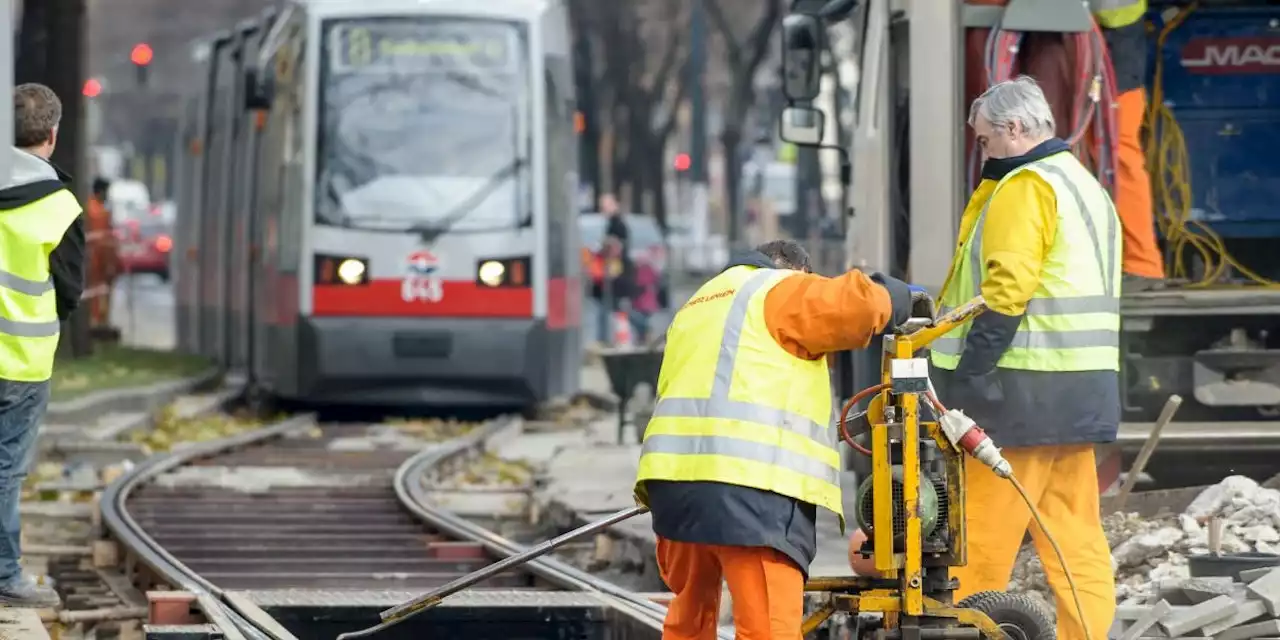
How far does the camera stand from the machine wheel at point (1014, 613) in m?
6.88

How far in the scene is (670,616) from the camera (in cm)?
646

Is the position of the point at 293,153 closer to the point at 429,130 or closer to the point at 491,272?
the point at 429,130

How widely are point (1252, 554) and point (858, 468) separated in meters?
3.29

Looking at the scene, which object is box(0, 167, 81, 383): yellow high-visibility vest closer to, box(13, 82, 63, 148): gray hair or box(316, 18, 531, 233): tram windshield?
box(13, 82, 63, 148): gray hair

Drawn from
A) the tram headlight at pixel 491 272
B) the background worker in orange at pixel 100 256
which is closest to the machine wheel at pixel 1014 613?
the tram headlight at pixel 491 272

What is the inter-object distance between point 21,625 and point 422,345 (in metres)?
10.3

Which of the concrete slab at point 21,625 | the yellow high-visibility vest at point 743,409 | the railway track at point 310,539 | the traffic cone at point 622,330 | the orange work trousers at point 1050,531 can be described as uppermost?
the yellow high-visibility vest at point 743,409

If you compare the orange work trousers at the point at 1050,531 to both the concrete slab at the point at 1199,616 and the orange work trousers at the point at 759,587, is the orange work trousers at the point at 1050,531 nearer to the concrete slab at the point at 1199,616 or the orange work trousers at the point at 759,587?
the concrete slab at the point at 1199,616

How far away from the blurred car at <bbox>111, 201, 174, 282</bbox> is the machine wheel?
4236cm

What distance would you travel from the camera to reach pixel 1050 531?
7332mm

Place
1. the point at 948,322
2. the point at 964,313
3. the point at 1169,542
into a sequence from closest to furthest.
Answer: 1. the point at 948,322
2. the point at 964,313
3. the point at 1169,542

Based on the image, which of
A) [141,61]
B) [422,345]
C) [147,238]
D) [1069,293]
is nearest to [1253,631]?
[1069,293]

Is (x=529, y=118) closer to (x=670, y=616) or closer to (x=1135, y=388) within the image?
(x=1135, y=388)

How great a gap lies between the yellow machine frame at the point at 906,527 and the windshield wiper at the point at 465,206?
12.0 meters
